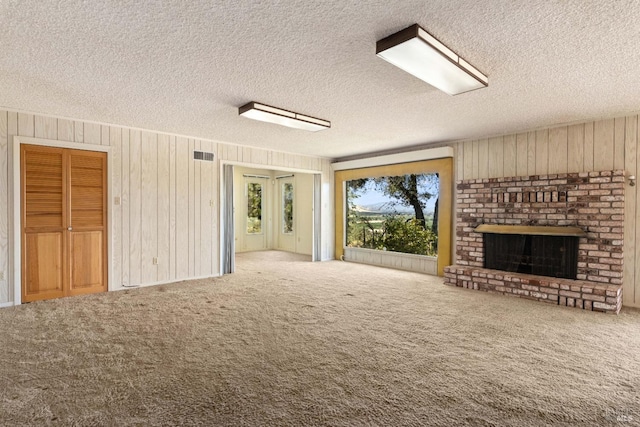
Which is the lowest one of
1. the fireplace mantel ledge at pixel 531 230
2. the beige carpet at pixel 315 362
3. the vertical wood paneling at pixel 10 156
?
the beige carpet at pixel 315 362

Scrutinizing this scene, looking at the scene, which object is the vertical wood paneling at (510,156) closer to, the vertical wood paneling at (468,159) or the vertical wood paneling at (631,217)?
the vertical wood paneling at (468,159)

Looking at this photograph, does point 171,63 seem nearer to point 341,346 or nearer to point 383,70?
point 383,70

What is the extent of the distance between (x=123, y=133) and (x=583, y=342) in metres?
6.13

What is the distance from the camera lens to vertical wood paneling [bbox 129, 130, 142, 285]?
508 centimetres

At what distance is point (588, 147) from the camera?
4.48 meters

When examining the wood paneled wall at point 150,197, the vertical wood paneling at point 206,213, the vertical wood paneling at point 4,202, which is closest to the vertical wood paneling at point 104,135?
the wood paneled wall at point 150,197

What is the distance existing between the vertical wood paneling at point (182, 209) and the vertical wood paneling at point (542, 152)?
5.47 m

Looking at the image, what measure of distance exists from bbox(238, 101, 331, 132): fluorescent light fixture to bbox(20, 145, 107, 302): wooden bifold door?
251 centimetres

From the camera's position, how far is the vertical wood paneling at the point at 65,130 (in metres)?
4.47

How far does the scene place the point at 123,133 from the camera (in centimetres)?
499

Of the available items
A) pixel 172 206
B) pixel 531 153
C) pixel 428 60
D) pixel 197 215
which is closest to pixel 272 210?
pixel 197 215

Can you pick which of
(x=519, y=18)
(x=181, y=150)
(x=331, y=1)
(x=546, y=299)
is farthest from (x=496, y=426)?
(x=181, y=150)

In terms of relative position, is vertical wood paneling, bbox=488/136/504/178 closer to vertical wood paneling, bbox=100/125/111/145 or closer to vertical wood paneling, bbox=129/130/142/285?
vertical wood paneling, bbox=129/130/142/285

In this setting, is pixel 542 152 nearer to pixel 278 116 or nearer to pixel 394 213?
pixel 394 213
